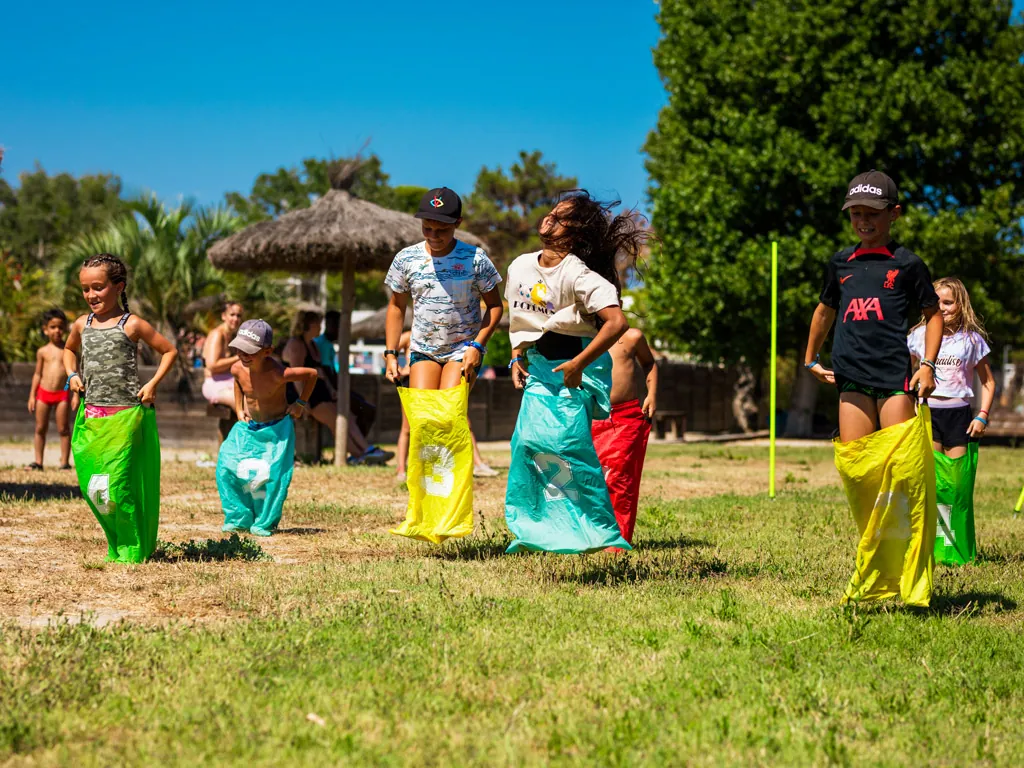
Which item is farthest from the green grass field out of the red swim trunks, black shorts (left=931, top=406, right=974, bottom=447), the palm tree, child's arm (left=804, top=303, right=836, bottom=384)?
the palm tree

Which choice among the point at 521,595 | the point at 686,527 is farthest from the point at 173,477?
the point at 521,595

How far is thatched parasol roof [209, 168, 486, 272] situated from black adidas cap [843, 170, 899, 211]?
889cm

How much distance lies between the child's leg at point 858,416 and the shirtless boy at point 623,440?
60.2 inches

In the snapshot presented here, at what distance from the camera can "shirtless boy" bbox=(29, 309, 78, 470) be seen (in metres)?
13.0

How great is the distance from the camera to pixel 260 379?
307 inches

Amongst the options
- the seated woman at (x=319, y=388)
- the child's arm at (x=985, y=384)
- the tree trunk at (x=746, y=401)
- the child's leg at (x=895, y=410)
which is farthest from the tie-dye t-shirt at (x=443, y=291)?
the tree trunk at (x=746, y=401)

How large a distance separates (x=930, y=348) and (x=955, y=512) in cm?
197

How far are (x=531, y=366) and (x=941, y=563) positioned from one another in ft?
9.42

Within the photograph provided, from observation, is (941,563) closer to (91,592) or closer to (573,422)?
(573,422)

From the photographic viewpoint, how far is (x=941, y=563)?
710cm

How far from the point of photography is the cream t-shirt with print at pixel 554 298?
5926 millimetres

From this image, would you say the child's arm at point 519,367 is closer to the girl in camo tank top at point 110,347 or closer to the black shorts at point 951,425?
the girl in camo tank top at point 110,347

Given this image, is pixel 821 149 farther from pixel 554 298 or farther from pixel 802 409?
pixel 554 298

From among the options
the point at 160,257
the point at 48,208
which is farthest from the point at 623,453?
the point at 48,208
